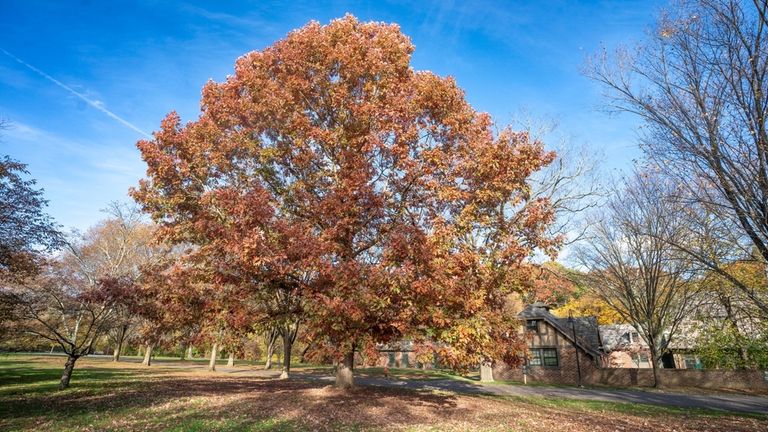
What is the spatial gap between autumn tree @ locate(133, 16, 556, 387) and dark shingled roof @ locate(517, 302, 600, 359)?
25559 millimetres

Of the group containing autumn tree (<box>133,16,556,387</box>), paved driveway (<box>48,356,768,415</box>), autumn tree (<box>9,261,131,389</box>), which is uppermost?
autumn tree (<box>133,16,556,387</box>)

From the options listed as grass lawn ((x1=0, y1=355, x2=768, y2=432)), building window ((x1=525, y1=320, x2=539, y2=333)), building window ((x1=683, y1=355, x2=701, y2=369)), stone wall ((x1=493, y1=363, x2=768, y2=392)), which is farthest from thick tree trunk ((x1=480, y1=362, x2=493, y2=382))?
building window ((x1=683, y1=355, x2=701, y2=369))

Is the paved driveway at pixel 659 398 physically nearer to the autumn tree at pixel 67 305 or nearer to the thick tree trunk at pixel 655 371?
the thick tree trunk at pixel 655 371

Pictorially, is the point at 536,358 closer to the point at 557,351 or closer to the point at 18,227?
the point at 557,351

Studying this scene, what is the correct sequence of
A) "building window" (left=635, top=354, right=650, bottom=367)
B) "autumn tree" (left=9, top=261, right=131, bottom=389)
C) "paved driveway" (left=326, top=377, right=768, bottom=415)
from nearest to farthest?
"autumn tree" (left=9, top=261, right=131, bottom=389) → "paved driveway" (left=326, top=377, right=768, bottom=415) → "building window" (left=635, top=354, right=650, bottom=367)

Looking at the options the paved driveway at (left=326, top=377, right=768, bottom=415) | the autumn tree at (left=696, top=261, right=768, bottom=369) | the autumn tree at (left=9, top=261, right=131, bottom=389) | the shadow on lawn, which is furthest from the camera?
the autumn tree at (left=696, top=261, right=768, bottom=369)

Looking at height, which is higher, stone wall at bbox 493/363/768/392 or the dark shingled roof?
the dark shingled roof

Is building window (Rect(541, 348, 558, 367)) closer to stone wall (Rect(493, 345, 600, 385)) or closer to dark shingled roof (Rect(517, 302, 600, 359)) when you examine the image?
stone wall (Rect(493, 345, 600, 385))

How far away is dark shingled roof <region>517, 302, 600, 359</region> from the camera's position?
34.6 m

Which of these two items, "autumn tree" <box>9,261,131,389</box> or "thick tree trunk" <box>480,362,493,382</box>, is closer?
"autumn tree" <box>9,261,131,389</box>

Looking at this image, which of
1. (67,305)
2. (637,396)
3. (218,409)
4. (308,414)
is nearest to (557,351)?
(637,396)

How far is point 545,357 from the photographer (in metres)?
36.1

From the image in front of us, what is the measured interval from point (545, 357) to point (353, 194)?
105ft

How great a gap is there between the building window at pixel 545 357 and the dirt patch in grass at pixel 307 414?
21641 mm
